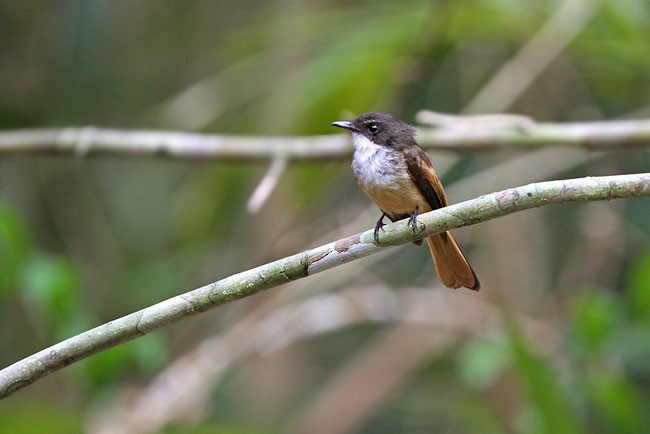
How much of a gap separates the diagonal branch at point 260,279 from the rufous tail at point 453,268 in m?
1.05

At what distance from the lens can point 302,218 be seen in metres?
5.14

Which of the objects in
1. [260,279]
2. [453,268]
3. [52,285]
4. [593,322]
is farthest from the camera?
[52,285]

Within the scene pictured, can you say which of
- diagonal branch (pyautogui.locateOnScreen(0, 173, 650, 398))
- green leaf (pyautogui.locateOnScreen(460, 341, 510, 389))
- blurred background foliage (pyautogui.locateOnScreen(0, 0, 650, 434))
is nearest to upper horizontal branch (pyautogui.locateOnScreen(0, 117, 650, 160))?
blurred background foliage (pyautogui.locateOnScreen(0, 0, 650, 434))

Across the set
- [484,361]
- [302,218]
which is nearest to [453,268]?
[484,361]

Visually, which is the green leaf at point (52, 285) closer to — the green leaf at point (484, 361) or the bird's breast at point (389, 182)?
the bird's breast at point (389, 182)

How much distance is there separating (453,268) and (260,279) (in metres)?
1.26

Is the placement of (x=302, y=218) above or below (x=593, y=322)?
above

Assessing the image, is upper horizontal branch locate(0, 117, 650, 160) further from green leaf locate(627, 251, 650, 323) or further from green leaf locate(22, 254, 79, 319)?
green leaf locate(22, 254, 79, 319)

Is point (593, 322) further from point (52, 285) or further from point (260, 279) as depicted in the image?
point (52, 285)

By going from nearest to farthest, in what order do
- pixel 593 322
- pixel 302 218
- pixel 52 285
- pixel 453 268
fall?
pixel 453 268 < pixel 593 322 < pixel 52 285 < pixel 302 218

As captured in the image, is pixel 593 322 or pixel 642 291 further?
pixel 642 291

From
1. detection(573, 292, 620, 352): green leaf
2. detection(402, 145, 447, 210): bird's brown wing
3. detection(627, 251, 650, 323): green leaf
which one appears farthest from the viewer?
detection(627, 251, 650, 323): green leaf

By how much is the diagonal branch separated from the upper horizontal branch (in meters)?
1.95

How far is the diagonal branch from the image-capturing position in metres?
2.21
